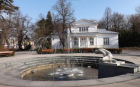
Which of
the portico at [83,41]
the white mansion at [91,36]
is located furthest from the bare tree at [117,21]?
the portico at [83,41]

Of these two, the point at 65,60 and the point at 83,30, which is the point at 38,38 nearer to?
the point at 83,30

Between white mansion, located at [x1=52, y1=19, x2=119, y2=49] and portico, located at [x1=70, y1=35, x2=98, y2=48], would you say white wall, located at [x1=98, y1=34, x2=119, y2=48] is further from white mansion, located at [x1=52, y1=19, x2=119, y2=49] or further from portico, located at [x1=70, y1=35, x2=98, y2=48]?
portico, located at [x1=70, y1=35, x2=98, y2=48]

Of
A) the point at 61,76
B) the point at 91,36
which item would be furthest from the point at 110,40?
the point at 61,76

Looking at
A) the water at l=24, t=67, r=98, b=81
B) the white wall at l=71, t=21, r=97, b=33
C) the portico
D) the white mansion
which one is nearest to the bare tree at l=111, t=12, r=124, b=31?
the white mansion

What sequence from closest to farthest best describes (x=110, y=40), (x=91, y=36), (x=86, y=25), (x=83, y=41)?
(x=91, y=36) → (x=110, y=40) → (x=86, y=25) → (x=83, y=41)

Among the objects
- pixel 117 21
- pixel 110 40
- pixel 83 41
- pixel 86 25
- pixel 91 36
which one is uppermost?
pixel 117 21

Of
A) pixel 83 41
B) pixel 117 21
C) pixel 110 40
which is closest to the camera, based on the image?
pixel 110 40

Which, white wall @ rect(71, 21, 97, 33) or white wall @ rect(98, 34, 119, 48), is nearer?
white wall @ rect(98, 34, 119, 48)

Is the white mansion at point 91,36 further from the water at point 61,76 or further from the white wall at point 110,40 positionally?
the water at point 61,76

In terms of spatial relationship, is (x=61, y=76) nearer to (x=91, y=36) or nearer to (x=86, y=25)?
(x=91, y=36)

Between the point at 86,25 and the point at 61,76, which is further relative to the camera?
the point at 86,25

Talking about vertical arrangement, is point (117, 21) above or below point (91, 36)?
above

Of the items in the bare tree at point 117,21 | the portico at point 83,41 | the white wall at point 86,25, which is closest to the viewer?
the white wall at point 86,25

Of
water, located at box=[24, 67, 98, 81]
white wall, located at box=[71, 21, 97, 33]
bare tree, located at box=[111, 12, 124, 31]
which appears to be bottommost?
water, located at box=[24, 67, 98, 81]
